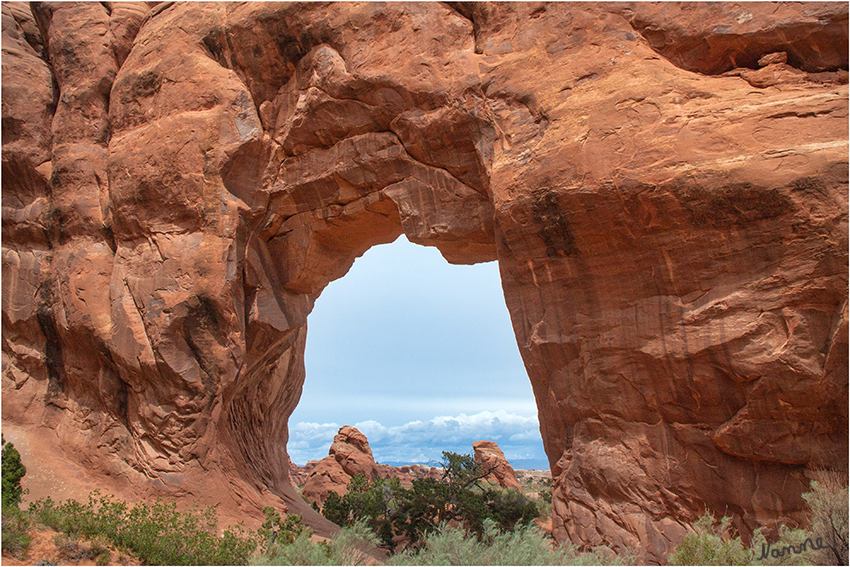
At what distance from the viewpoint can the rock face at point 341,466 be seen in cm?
2123

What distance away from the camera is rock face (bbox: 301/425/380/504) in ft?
69.7

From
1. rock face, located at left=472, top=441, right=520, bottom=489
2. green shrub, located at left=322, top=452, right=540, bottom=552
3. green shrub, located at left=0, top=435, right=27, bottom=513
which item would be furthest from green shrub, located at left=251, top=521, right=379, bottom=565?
rock face, located at left=472, top=441, right=520, bottom=489

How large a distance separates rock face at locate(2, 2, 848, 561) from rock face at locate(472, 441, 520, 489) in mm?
10448

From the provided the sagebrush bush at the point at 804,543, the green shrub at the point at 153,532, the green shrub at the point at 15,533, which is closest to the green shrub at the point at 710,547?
the sagebrush bush at the point at 804,543

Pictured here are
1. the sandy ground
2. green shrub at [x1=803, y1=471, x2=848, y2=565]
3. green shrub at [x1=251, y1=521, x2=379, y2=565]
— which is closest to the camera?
green shrub at [x1=803, y1=471, x2=848, y2=565]

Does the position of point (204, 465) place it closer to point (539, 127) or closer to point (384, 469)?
point (539, 127)

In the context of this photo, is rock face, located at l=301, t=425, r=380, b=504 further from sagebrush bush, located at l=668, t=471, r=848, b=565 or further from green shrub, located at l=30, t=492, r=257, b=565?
sagebrush bush, located at l=668, t=471, r=848, b=565

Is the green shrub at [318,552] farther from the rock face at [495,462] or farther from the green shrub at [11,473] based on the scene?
the rock face at [495,462]

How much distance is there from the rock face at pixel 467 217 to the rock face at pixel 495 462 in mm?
10448

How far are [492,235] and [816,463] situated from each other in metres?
6.11

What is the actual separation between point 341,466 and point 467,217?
1550cm

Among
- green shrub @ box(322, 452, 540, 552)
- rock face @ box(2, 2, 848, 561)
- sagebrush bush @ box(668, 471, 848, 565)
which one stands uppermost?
rock face @ box(2, 2, 848, 561)

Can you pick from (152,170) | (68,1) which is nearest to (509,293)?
(152,170)

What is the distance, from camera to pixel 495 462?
77.7 ft
